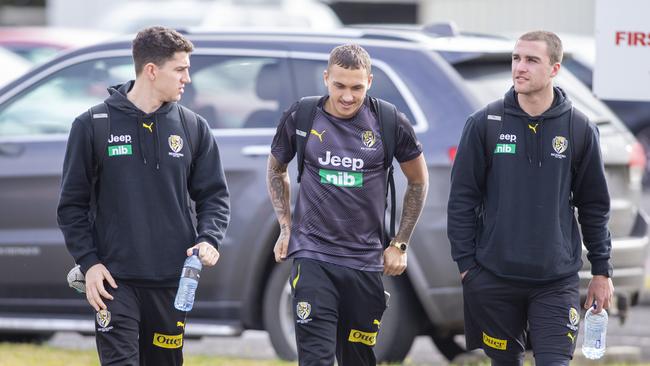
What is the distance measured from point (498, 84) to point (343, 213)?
7.77ft

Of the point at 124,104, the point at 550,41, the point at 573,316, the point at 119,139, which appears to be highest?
the point at 550,41

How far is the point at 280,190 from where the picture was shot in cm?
638

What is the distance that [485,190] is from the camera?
19.7ft

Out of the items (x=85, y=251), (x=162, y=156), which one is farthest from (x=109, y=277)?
(x=162, y=156)

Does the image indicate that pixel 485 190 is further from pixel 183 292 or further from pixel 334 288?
pixel 183 292

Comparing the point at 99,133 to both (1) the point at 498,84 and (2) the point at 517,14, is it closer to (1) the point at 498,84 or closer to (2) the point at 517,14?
(1) the point at 498,84

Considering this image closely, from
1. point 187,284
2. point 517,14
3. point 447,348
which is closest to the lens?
point 187,284

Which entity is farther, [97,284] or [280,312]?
[280,312]

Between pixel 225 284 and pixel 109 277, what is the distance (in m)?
2.46

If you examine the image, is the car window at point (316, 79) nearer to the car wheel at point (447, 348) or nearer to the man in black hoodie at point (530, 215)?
the car wheel at point (447, 348)

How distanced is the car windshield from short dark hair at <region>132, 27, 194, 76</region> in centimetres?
256

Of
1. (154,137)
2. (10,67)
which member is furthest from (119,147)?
(10,67)

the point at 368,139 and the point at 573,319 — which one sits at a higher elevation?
the point at 368,139

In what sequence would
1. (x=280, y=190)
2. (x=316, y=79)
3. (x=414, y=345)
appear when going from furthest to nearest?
(x=414, y=345) < (x=316, y=79) < (x=280, y=190)
